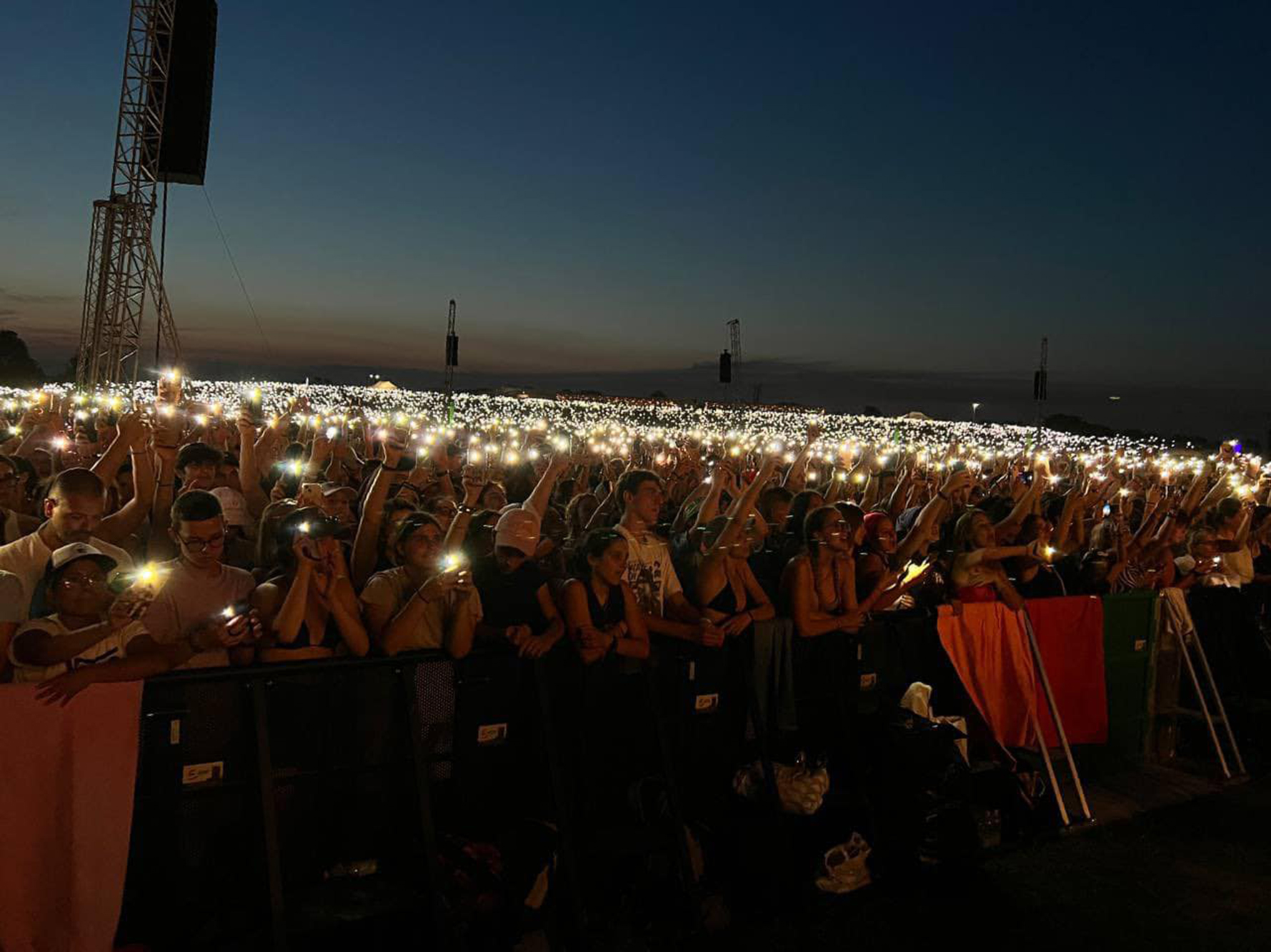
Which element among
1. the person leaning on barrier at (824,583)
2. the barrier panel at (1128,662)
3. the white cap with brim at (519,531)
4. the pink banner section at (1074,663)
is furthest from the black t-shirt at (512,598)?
the barrier panel at (1128,662)

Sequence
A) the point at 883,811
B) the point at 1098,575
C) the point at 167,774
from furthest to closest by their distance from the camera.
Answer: the point at 1098,575 → the point at 883,811 → the point at 167,774

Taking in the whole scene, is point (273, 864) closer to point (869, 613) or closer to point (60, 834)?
point (60, 834)

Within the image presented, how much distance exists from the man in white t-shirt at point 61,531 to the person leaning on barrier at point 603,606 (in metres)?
2.28

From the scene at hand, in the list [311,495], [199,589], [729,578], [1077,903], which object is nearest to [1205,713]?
[1077,903]

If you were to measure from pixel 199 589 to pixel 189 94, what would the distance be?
20.1 meters

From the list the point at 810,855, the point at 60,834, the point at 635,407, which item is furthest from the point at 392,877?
the point at 635,407

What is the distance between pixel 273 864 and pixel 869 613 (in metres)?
3.68

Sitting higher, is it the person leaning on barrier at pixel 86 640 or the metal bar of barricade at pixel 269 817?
the person leaning on barrier at pixel 86 640

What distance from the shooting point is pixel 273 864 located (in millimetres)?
3639

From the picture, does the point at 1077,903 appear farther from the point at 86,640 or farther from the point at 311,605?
the point at 86,640

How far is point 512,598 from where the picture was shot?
483cm

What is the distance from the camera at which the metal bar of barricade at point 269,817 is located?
142 inches

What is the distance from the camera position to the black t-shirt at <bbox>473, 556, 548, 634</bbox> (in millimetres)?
4785

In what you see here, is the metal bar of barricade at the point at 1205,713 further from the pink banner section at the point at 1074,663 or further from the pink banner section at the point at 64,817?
the pink banner section at the point at 64,817
